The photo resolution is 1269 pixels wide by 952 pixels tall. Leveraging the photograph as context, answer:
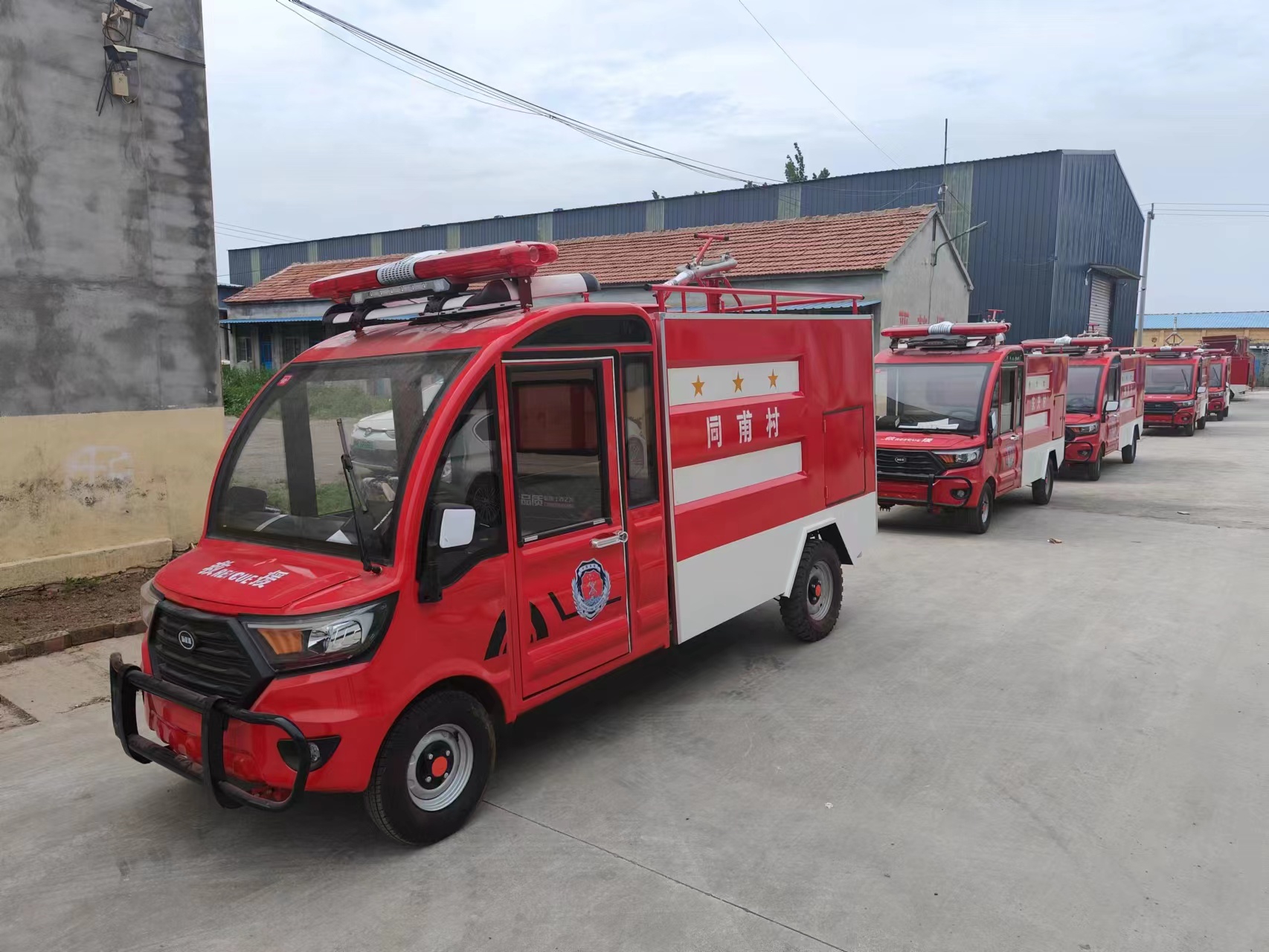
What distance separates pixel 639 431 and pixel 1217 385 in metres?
31.1

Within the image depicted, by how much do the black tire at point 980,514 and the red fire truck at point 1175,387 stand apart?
16.0 m

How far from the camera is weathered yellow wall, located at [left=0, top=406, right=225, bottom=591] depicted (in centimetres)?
744

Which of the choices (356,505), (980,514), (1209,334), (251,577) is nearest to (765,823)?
(356,505)

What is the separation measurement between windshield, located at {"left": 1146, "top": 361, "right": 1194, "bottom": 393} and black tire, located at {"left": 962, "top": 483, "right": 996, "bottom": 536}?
16598mm

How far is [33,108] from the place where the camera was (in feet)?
24.2

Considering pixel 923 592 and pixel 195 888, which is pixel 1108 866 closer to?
pixel 195 888

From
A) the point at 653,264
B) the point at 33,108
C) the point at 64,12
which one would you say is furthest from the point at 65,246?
the point at 653,264

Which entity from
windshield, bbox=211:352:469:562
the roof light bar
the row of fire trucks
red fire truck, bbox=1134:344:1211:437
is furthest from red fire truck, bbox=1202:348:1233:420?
windshield, bbox=211:352:469:562

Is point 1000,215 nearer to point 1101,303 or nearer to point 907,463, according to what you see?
point 1101,303

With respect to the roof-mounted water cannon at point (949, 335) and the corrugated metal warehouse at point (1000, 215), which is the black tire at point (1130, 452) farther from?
the roof-mounted water cannon at point (949, 335)

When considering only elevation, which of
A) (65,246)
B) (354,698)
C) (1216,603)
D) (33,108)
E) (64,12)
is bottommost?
(1216,603)

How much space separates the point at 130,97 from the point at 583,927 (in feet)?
26.6

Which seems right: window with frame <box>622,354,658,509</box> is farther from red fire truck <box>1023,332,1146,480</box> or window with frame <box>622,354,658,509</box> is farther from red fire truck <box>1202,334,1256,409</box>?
red fire truck <box>1202,334,1256,409</box>

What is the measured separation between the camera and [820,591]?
6.79 meters
